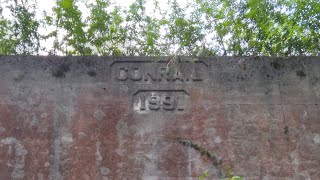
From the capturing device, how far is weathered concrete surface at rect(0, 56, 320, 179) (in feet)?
22.6

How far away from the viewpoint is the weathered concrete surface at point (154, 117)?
6875mm

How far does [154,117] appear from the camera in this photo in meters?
7.12

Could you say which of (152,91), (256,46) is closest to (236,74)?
(256,46)

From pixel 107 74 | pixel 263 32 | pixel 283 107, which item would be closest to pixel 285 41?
pixel 263 32

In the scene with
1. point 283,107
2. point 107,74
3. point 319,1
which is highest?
point 319,1

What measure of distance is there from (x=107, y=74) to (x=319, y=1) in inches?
129

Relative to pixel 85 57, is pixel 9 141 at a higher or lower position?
lower

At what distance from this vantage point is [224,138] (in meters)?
7.02

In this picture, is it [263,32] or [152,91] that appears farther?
[263,32]

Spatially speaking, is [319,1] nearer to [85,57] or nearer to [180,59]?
[180,59]

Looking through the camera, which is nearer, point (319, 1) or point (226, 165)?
point (226, 165)

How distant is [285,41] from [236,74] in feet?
2.79

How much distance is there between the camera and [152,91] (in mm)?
7246

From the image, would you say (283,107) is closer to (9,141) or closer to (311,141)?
(311,141)
